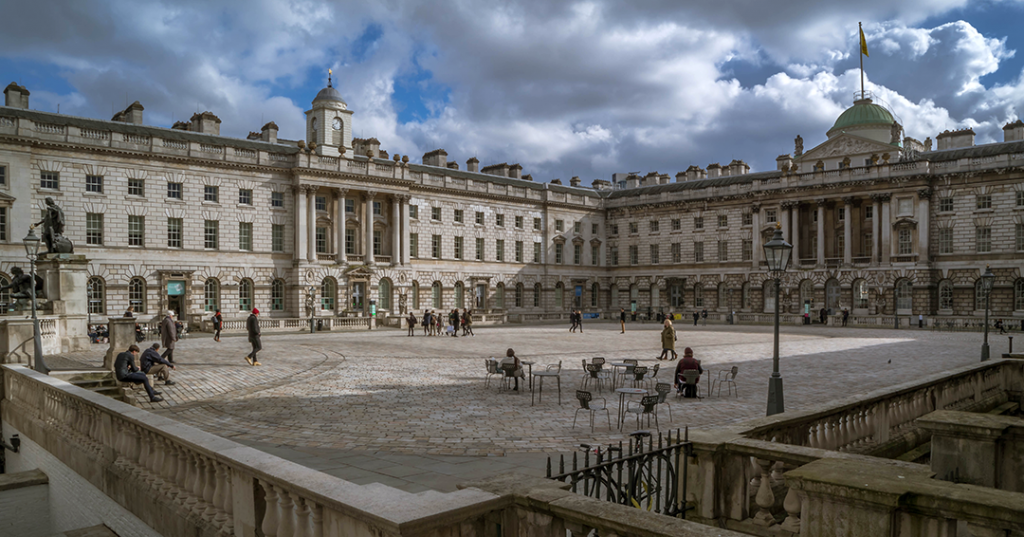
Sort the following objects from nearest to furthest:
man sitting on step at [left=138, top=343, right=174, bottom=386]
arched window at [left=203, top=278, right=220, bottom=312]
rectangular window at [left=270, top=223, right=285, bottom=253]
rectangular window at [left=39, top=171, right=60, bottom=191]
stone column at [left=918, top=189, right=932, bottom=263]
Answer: man sitting on step at [left=138, top=343, right=174, bottom=386] → rectangular window at [left=39, top=171, right=60, bottom=191] → arched window at [left=203, top=278, right=220, bottom=312] → rectangular window at [left=270, top=223, right=285, bottom=253] → stone column at [left=918, top=189, right=932, bottom=263]

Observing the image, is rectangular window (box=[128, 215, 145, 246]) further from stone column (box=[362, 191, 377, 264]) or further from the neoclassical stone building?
stone column (box=[362, 191, 377, 264])

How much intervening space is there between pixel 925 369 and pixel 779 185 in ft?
137

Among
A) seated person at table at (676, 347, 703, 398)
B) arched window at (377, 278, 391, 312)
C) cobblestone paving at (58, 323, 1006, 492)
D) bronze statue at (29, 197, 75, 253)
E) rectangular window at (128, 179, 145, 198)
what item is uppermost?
rectangular window at (128, 179, 145, 198)

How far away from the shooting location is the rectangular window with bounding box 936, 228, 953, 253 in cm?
A: 5216

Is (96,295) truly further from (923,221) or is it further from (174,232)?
(923,221)

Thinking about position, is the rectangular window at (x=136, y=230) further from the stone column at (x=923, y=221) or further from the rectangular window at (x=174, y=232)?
the stone column at (x=923, y=221)

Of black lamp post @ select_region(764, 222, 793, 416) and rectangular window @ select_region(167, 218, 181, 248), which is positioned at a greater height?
rectangular window @ select_region(167, 218, 181, 248)

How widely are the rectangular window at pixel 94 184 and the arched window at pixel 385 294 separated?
66.6 ft

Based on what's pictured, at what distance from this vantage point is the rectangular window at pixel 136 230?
140 ft

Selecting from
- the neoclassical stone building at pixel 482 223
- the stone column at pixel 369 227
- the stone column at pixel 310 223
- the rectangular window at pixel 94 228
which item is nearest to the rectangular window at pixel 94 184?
the neoclassical stone building at pixel 482 223

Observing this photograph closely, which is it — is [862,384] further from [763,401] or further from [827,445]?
[827,445]

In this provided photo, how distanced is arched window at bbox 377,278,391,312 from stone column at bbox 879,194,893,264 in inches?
1602

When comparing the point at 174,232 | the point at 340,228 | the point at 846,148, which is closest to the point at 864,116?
the point at 846,148

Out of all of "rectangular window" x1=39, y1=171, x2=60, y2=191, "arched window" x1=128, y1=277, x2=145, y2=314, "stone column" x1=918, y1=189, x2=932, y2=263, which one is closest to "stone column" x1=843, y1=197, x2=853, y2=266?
"stone column" x1=918, y1=189, x2=932, y2=263
